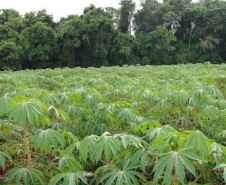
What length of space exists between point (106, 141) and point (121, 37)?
924 inches

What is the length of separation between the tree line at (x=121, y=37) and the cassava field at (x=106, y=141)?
20.2 meters

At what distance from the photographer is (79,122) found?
2.31 metres

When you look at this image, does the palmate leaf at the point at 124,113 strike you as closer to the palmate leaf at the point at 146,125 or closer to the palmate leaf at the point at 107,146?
the palmate leaf at the point at 146,125

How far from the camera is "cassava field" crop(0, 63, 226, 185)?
43.6 inches

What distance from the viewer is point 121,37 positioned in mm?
23844

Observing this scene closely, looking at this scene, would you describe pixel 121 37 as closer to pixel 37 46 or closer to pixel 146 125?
pixel 37 46

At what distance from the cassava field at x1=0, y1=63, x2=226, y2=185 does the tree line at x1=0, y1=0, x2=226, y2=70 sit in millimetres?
20223

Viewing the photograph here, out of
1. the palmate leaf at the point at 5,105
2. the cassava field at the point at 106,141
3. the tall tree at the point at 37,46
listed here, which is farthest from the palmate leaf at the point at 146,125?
the tall tree at the point at 37,46

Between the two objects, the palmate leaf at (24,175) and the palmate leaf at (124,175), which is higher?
the palmate leaf at (124,175)

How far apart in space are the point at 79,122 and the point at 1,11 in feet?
106

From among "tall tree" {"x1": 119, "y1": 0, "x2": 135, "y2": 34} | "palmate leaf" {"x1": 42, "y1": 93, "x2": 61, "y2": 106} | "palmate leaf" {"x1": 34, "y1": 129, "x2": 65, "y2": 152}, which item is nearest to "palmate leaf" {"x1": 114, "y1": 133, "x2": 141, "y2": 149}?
"palmate leaf" {"x1": 34, "y1": 129, "x2": 65, "y2": 152}

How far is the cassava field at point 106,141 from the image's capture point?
1.11m

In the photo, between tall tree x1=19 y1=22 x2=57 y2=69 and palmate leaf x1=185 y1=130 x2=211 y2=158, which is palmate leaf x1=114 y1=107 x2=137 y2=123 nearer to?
palmate leaf x1=185 y1=130 x2=211 y2=158

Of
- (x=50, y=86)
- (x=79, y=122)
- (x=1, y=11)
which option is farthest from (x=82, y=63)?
(x=79, y=122)
